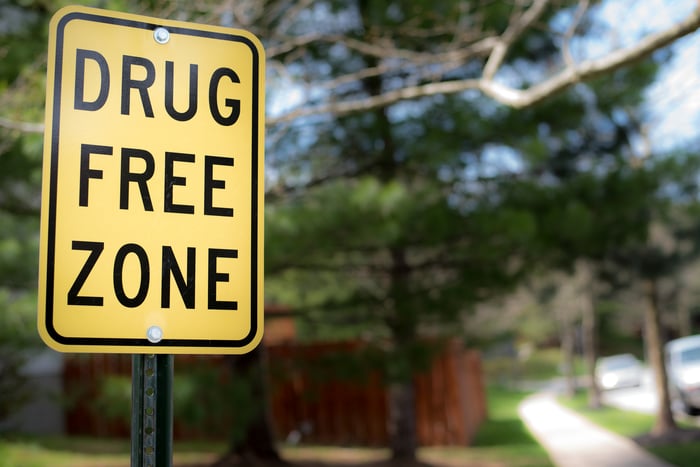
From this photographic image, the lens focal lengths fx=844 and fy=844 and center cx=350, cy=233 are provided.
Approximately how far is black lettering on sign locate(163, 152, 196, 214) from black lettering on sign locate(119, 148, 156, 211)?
0.10 ft

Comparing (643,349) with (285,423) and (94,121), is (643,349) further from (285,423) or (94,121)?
(94,121)

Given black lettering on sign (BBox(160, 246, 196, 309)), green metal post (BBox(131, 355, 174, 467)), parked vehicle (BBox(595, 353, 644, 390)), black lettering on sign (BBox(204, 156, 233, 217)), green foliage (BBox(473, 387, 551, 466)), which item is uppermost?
black lettering on sign (BBox(204, 156, 233, 217))

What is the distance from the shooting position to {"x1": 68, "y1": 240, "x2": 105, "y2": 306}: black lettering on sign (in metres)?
1.61

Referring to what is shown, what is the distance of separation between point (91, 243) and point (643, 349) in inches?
1849

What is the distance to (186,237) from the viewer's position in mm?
1691

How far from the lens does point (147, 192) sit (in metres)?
1.68

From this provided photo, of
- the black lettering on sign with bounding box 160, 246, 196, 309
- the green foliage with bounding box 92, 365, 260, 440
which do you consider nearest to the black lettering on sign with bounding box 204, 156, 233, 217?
the black lettering on sign with bounding box 160, 246, 196, 309

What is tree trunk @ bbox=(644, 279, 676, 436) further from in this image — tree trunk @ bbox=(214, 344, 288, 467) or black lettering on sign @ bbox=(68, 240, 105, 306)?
black lettering on sign @ bbox=(68, 240, 105, 306)

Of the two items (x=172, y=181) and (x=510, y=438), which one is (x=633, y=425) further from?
(x=172, y=181)

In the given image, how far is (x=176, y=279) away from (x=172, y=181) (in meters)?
0.20

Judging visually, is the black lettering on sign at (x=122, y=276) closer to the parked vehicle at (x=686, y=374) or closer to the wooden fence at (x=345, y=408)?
the wooden fence at (x=345, y=408)

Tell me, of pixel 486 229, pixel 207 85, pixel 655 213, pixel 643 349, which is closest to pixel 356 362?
pixel 486 229

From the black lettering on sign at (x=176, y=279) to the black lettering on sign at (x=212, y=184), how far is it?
0.34ft

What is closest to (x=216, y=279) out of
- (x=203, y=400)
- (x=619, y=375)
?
(x=203, y=400)
